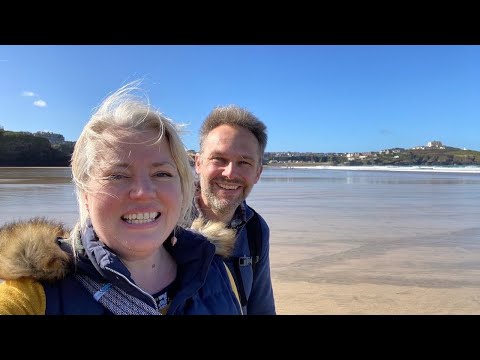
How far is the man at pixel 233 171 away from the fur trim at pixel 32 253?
130 cm

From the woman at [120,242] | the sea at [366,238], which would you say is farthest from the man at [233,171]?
the sea at [366,238]

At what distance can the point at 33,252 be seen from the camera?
4.88 feet

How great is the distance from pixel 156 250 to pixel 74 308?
466 mm

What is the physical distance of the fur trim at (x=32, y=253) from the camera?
4.75 ft

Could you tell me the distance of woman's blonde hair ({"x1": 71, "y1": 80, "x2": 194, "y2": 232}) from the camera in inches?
66.6

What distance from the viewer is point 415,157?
94.6m

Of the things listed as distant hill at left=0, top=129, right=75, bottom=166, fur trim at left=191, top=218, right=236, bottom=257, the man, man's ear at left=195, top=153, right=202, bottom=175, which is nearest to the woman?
fur trim at left=191, top=218, right=236, bottom=257

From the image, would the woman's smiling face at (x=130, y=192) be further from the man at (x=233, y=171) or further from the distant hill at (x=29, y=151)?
the distant hill at (x=29, y=151)

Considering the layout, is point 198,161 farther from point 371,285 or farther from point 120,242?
point 371,285

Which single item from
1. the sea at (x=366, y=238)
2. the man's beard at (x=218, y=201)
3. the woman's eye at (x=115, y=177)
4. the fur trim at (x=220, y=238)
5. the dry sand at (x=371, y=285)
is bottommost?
the dry sand at (x=371, y=285)

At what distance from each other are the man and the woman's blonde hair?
108 cm

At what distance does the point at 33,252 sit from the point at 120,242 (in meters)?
0.33

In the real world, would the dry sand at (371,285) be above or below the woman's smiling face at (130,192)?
below

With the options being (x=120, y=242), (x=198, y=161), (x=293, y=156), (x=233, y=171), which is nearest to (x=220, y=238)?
(x=120, y=242)
